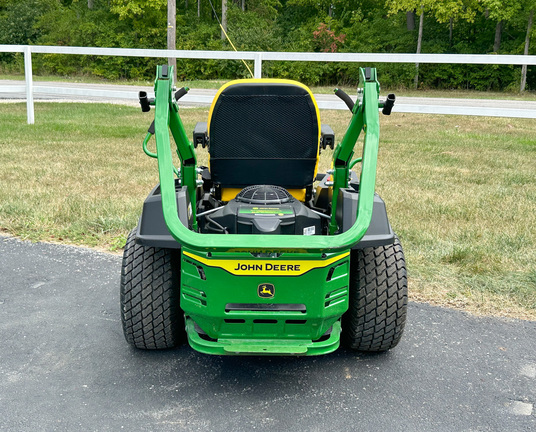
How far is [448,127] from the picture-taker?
11406mm

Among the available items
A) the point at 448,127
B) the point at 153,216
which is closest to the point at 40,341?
the point at 153,216

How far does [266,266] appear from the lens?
7.47ft

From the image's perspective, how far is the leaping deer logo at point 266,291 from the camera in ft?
7.62

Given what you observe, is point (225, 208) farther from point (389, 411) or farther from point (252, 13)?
point (252, 13)

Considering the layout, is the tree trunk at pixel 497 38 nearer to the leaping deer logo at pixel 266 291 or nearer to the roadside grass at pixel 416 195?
the roadside grass at pixel 416 195

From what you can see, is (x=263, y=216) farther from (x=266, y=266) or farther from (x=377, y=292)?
(x=377, y=292)

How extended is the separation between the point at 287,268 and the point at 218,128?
111 cm

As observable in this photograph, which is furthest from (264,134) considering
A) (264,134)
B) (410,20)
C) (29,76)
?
(410,20)

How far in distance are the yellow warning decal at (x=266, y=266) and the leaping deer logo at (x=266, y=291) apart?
65 mm

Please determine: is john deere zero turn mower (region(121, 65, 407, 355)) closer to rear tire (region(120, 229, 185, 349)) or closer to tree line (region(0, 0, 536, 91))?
rear tire (region(120, 229, 185, 349))

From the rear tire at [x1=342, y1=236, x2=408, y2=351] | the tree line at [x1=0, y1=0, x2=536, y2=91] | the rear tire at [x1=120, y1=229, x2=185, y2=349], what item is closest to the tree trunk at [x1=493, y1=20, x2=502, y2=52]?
the tree line at [x1=0, y1=0, x2=536, y2=91]

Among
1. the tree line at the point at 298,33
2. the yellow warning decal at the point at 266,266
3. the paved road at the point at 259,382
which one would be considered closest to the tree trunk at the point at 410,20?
the tree line at the point at 298,33

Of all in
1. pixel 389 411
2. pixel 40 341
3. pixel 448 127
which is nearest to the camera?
pixel 389 411

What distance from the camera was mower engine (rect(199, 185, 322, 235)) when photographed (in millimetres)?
2553
